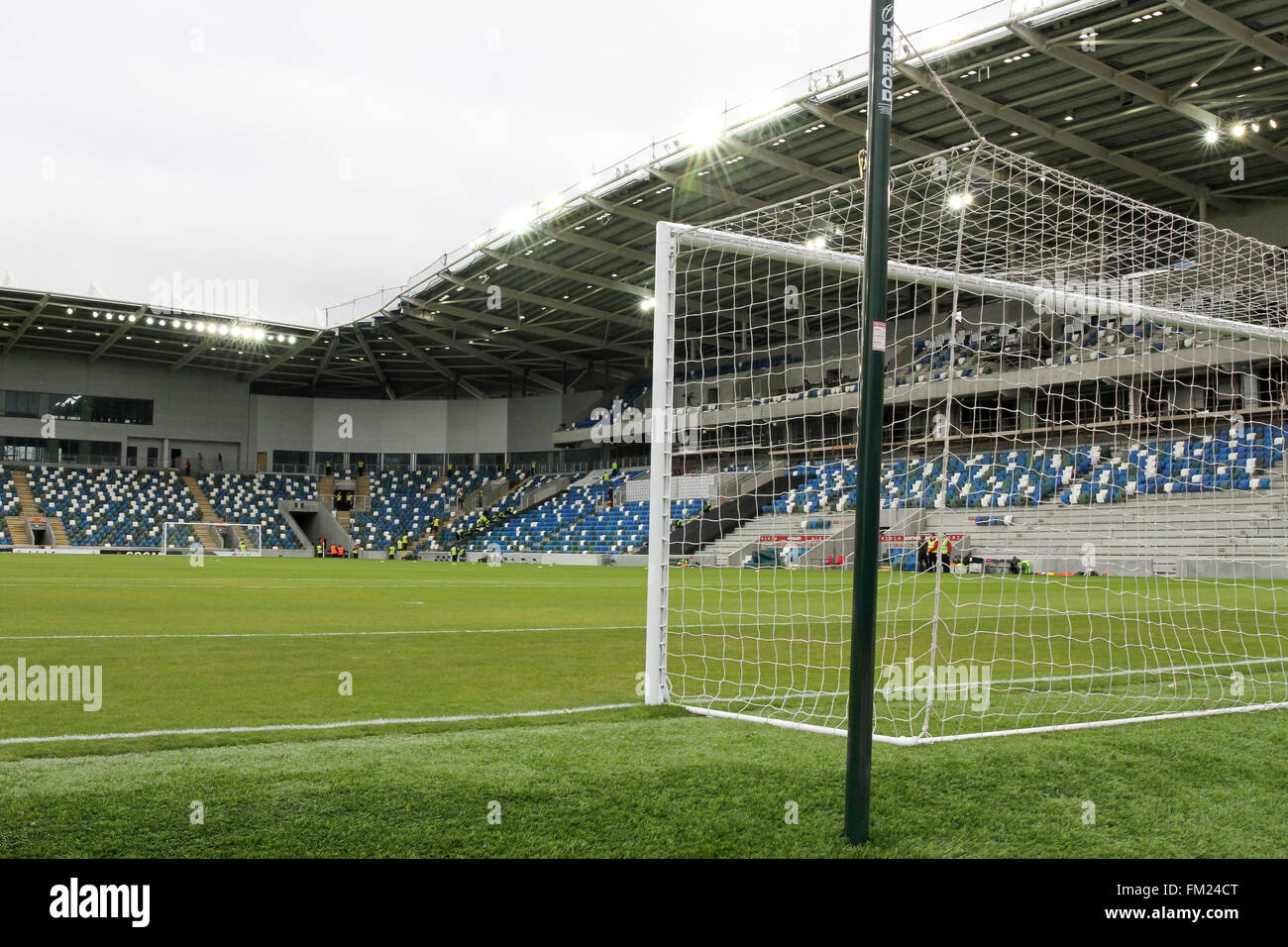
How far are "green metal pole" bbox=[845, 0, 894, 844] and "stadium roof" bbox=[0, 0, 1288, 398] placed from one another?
4327mm

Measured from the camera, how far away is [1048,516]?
63.5 ft

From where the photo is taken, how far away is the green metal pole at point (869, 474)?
3588 mm

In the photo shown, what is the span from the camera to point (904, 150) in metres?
27.0

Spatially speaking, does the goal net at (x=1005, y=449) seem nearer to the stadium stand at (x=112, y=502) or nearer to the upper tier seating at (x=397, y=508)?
the stadium stand at (x=112, y=502)

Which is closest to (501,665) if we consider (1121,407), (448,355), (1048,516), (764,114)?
(1121,407)

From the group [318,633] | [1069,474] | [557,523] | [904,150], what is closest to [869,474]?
[318,633]

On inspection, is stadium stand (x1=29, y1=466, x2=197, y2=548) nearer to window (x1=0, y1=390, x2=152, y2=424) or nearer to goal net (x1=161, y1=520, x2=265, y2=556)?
goal net (x1=161, y1=520, x2=265, y2=556)

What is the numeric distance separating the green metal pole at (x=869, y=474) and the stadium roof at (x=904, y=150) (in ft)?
14.2

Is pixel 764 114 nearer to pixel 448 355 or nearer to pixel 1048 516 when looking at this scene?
pixel 1048 516

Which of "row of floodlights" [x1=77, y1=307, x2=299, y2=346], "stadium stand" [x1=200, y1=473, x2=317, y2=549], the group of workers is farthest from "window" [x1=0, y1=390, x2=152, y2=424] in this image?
the group of workers

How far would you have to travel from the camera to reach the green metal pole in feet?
11.8

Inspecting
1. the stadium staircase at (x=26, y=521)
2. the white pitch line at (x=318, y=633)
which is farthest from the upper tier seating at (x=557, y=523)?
the white pitch line at (x=318, y=633)

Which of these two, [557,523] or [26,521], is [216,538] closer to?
[26,521]

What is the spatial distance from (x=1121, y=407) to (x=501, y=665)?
10.3 m
